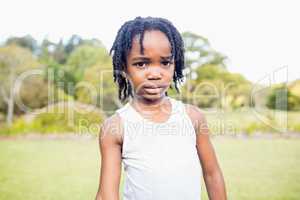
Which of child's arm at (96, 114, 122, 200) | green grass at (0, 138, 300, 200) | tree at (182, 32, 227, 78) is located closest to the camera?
child's arm at (96, 114, 122, 200)

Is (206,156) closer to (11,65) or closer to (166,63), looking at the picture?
A: (166,63)

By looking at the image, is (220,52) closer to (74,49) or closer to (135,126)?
(74,49)

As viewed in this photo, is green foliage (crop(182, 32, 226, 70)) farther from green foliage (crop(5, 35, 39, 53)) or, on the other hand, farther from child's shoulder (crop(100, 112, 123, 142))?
child's shoulder (crop(100, 112, 123, 142))

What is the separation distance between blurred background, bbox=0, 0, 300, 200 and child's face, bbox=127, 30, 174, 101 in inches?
34.6

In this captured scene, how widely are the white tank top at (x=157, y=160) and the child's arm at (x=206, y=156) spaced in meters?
0.03

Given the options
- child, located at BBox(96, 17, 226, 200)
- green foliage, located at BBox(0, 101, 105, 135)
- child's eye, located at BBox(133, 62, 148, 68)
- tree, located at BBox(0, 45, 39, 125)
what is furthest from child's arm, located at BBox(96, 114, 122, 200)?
tree, located at BBox(0, 45, 39, 125)

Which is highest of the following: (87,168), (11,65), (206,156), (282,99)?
(11,65)

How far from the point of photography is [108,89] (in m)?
1.71

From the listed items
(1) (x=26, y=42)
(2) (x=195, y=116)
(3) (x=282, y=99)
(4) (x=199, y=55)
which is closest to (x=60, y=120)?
(1) (x=26, y=42)

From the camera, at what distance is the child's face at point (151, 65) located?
714mm

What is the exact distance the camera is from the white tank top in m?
0.71

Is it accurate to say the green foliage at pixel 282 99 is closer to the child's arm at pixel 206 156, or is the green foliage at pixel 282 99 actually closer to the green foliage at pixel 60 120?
the green foliage at pixel 60 120

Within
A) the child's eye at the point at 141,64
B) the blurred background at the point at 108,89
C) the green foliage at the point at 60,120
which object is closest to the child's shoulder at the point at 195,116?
the child's eye at the point at 141,64

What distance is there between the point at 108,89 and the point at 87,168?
0.33 m
